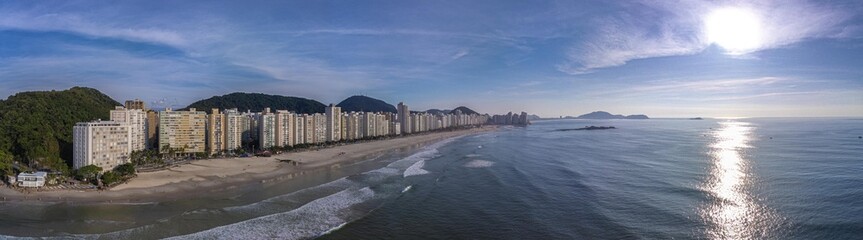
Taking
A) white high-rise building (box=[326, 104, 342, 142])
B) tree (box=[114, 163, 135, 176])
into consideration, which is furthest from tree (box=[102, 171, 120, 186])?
white high-rise building (box=[326, 104, 342, 142])

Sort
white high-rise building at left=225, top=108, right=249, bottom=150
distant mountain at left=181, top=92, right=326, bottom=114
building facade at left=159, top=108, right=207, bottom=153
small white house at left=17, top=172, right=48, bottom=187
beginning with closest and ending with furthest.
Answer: small white house at left=17, top=172, right=48, bottom=187
building facade at left=159, top=108, right=207, bottom=153
white high-rise building at left=225, top=108, right=249, bottom=150
distant mountain at left=181, top=92, right=326, bottom=114

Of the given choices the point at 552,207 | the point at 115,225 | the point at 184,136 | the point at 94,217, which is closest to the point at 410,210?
the point at 552,207

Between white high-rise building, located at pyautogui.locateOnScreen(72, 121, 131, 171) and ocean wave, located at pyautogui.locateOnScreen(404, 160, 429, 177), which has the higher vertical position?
white high-rise building, located at pyautogui.locateOnScreen(72, 121, 131, 171)

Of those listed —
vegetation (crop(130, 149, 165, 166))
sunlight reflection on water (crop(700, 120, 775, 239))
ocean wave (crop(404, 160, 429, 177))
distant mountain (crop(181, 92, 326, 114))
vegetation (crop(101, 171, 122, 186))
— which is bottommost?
sunlight reflection on water (crop(700, 120, 775, 239))

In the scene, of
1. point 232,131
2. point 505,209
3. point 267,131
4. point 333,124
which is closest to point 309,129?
point 333,124

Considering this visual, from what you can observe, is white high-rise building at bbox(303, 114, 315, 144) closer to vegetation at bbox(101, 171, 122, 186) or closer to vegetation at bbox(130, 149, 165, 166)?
vegetation at bbox(130, 149, 165, 166)

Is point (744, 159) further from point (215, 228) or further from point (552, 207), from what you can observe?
point (215, 228)
